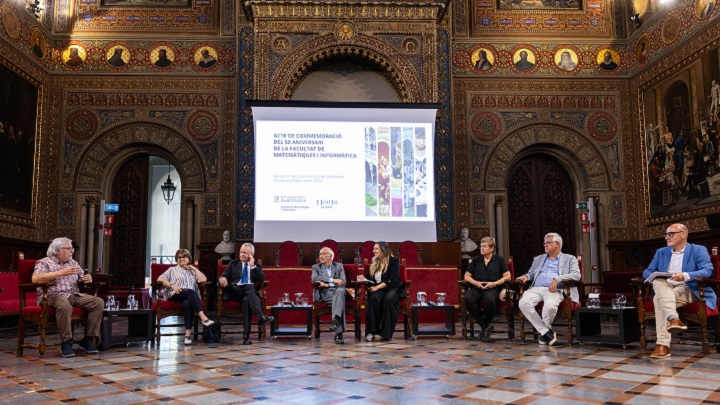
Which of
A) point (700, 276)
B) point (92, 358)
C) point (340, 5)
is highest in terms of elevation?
point (340, 5)

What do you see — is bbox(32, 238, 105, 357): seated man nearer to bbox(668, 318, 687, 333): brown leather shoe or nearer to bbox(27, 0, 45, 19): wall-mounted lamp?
bbox(668, 318, 687, 333): brown leather shoe

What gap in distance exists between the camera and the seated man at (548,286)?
21.1 feet

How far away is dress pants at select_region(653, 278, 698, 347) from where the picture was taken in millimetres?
5379

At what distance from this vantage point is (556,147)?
1312 cm

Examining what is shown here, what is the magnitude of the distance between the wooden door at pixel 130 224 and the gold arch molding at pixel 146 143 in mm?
555

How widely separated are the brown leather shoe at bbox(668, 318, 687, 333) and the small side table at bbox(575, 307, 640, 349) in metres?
0.55

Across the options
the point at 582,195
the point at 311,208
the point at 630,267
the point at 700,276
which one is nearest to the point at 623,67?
the point at 582,195

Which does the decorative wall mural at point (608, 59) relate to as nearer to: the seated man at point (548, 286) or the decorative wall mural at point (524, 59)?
the decorative wall mural at point (524, 59)

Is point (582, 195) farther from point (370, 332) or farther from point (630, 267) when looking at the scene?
point (370, 332)

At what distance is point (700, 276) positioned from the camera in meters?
5.52

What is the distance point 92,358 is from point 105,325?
63 centimetres

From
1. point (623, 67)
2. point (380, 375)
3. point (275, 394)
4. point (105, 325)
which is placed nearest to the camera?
point (275, 394)

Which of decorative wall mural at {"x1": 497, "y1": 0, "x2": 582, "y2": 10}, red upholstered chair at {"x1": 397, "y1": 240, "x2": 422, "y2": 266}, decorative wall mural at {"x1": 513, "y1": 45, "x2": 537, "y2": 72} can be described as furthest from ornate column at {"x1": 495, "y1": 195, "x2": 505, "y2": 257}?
decorative wall mural at {"x1": 497, "y1": 0, "x2": 582, "y2": 10}

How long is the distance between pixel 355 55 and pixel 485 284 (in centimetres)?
729
